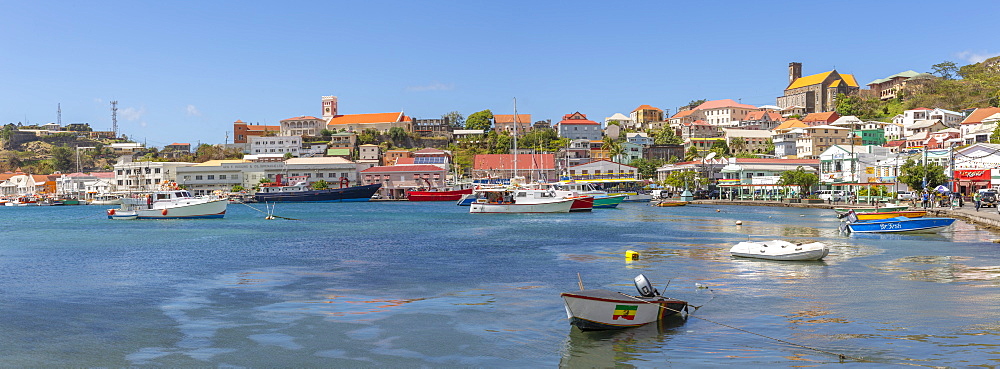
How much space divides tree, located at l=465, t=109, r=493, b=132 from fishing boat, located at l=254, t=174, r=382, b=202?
42.2 metres

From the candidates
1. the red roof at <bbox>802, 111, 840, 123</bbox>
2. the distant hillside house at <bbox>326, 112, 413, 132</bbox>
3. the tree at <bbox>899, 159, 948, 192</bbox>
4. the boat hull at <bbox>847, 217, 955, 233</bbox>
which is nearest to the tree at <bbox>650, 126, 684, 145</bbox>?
the red roof at <bbox>802, 111, 840, 123</bbox>

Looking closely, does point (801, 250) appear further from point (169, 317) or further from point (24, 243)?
point (24, 243)

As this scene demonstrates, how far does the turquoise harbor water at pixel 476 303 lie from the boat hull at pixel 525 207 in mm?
24079

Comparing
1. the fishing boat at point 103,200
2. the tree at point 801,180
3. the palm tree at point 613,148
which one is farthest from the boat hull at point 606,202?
the fishing boat at point 103,200

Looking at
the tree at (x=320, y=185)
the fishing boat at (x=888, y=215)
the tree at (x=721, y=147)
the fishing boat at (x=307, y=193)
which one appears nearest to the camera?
the fishing boat at (x=888, y=215)

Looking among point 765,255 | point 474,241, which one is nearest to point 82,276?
point 474,241

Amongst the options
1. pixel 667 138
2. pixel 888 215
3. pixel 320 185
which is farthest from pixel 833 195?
pixel 320 185

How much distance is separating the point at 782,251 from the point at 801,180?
175ft

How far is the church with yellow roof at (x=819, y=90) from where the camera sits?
500 feet

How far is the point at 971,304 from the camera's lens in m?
15.8

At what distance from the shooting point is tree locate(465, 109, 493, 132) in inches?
5787

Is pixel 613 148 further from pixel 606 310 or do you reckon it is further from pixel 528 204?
pixel 606 310

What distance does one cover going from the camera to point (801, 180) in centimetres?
7356

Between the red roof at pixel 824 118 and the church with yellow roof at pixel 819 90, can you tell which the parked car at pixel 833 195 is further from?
the church with yellow roof at pixel 819 90
